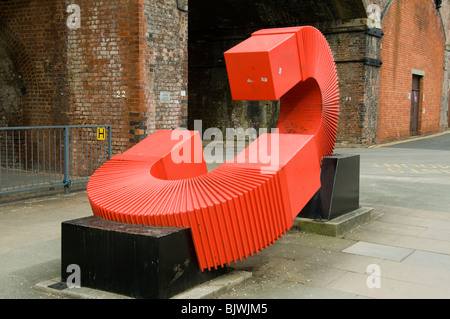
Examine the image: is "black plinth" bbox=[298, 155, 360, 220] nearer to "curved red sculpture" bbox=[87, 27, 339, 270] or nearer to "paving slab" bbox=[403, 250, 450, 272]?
"curved red sculpture" bbox=[87, 27, 339, 270]

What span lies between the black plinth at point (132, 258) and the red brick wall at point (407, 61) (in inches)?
594

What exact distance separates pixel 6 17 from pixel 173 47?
3671mm

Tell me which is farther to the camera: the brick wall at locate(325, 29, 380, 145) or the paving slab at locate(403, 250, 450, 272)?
the brick wall at locate(325, 29, 380, 145)

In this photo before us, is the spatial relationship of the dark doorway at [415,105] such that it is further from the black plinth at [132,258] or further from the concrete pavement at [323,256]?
the black plinth at [132,258]

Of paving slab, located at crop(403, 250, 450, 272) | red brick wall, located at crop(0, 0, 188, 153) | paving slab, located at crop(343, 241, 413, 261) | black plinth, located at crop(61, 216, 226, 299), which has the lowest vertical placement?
paving slab, located at crop(403, 250, 450, 272)

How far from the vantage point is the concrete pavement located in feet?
13.6

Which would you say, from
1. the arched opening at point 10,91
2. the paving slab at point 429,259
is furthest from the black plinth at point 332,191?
the arched opening at point 10,91

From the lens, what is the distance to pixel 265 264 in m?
4.89

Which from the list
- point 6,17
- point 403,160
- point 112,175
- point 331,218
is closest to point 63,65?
point 6,17

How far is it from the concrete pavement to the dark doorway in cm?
1349

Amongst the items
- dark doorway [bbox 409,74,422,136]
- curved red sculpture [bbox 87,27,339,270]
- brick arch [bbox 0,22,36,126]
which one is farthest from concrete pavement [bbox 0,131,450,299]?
dark doorway [bbox 409,74,422,136]

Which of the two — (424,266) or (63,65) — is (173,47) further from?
(424,266)

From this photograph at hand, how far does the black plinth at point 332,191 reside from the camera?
6.16 m

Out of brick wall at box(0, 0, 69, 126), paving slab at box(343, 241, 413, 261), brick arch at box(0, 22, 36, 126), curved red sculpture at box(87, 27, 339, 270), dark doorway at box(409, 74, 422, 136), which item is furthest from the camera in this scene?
dark doorway at box(409, 74, 422, 136)
